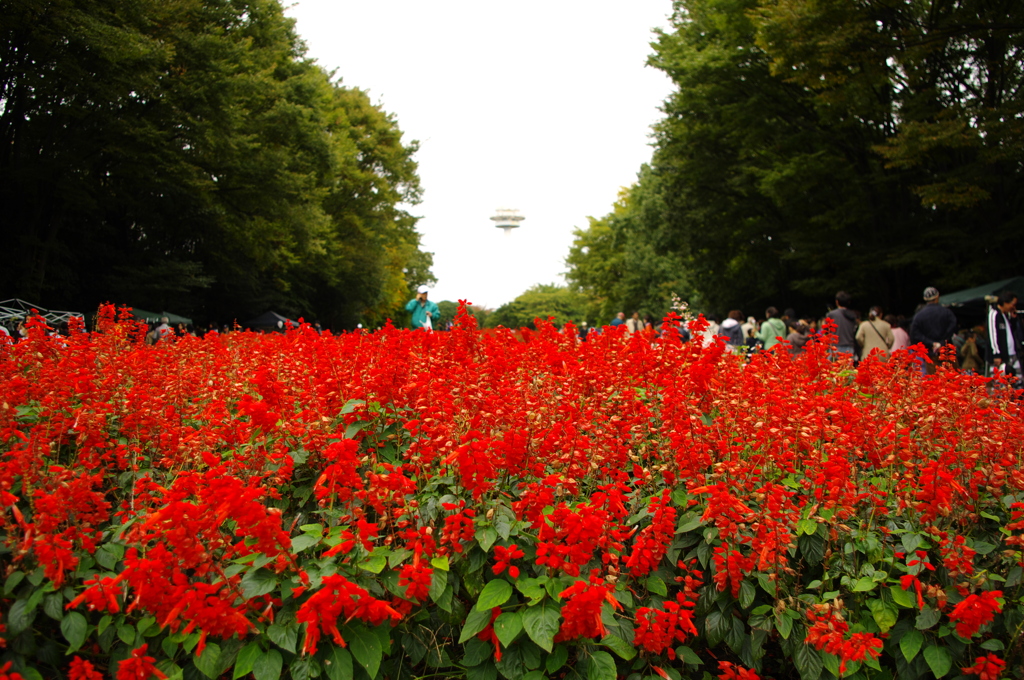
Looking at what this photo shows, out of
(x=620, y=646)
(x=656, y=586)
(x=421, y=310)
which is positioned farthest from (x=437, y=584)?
(x=421, y=310)

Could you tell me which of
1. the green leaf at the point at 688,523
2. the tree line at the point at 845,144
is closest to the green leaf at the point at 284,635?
the green leaf at the point at 688,523

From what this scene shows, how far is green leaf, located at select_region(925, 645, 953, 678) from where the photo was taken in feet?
8.64

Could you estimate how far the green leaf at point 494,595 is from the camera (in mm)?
2520

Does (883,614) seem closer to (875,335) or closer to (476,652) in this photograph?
(476,652)

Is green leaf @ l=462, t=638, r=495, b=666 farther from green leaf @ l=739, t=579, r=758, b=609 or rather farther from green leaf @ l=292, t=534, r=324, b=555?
green leaf @ l=739, t=579, r=758, b=609

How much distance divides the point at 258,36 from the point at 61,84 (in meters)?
11.5

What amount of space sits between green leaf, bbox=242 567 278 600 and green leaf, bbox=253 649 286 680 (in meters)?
0.21

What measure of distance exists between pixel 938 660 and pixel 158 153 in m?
24.0

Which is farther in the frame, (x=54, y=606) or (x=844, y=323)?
(x=844, y=323)

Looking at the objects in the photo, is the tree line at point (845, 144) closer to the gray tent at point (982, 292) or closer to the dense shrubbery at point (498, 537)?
the gray tent at point (982, 292)

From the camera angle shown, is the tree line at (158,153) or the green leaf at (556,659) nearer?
the green leaf at (556,659)

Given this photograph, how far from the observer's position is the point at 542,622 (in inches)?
97.7

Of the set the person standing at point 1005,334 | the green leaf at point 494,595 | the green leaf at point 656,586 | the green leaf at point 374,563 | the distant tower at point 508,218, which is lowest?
the green leaf at point 656,586

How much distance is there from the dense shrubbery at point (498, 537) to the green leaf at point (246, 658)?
11mm
